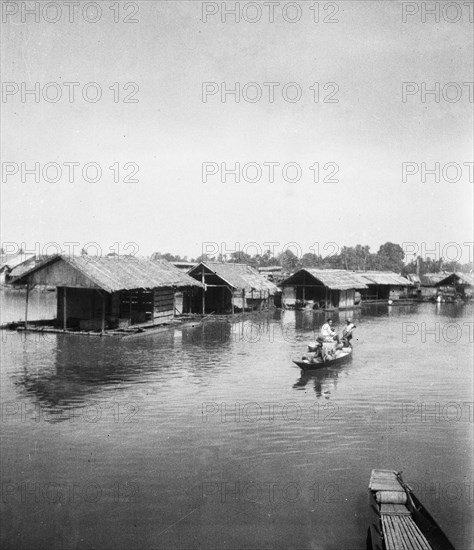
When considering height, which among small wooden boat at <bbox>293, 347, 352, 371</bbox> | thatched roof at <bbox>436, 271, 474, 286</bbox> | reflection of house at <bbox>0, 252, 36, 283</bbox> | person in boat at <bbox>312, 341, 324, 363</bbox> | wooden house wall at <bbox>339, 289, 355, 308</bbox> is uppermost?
reflection of house at <bbox>0, 252, 36, 283</bbox>

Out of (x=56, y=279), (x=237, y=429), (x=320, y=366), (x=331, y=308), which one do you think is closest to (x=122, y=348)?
(x=56, y=279)

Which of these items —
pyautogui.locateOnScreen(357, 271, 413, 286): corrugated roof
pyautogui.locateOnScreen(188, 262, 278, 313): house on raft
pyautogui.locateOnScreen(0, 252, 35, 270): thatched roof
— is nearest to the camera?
pyautogui.locateOnScreen(188, 262, 278, 313): house on raft

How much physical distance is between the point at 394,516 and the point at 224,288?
2478 cm

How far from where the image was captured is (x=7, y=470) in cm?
761

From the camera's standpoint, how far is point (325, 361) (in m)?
14.6

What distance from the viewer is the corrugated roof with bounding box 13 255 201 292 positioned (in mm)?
19922

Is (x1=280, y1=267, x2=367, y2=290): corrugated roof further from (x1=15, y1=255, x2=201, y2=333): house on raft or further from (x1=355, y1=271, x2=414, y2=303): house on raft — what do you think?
(x1=15, y1=255, x2=201, y2=333): house on raft

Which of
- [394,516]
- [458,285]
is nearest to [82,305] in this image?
[394,516]

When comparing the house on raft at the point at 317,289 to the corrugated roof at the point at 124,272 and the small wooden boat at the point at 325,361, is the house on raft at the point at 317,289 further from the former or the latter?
the small wooden boat at the point at 325,361

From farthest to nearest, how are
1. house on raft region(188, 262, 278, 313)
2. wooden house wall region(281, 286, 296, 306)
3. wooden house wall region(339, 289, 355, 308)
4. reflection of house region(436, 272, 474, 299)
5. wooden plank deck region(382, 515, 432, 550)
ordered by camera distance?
1. reflection of house region(436, 272, 474, 299)
2. wooden house wall region(339, 289, 355, 308)
3. wooden house wall region(281, 286, 296, 306)
4. house on raft region(188, 262, 278, 313)
5. wooden plank deck region(382, 515, 432, 550)

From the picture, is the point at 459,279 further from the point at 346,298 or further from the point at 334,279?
the point at 334,279

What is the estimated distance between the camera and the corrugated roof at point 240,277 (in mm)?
29422

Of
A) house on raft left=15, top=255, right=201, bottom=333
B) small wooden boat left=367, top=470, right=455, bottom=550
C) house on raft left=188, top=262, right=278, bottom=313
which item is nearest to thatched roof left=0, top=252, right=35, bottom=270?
house on raft left=188, top=262, right=278, bottom=313

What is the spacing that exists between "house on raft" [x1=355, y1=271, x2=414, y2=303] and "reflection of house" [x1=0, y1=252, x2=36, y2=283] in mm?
33313
